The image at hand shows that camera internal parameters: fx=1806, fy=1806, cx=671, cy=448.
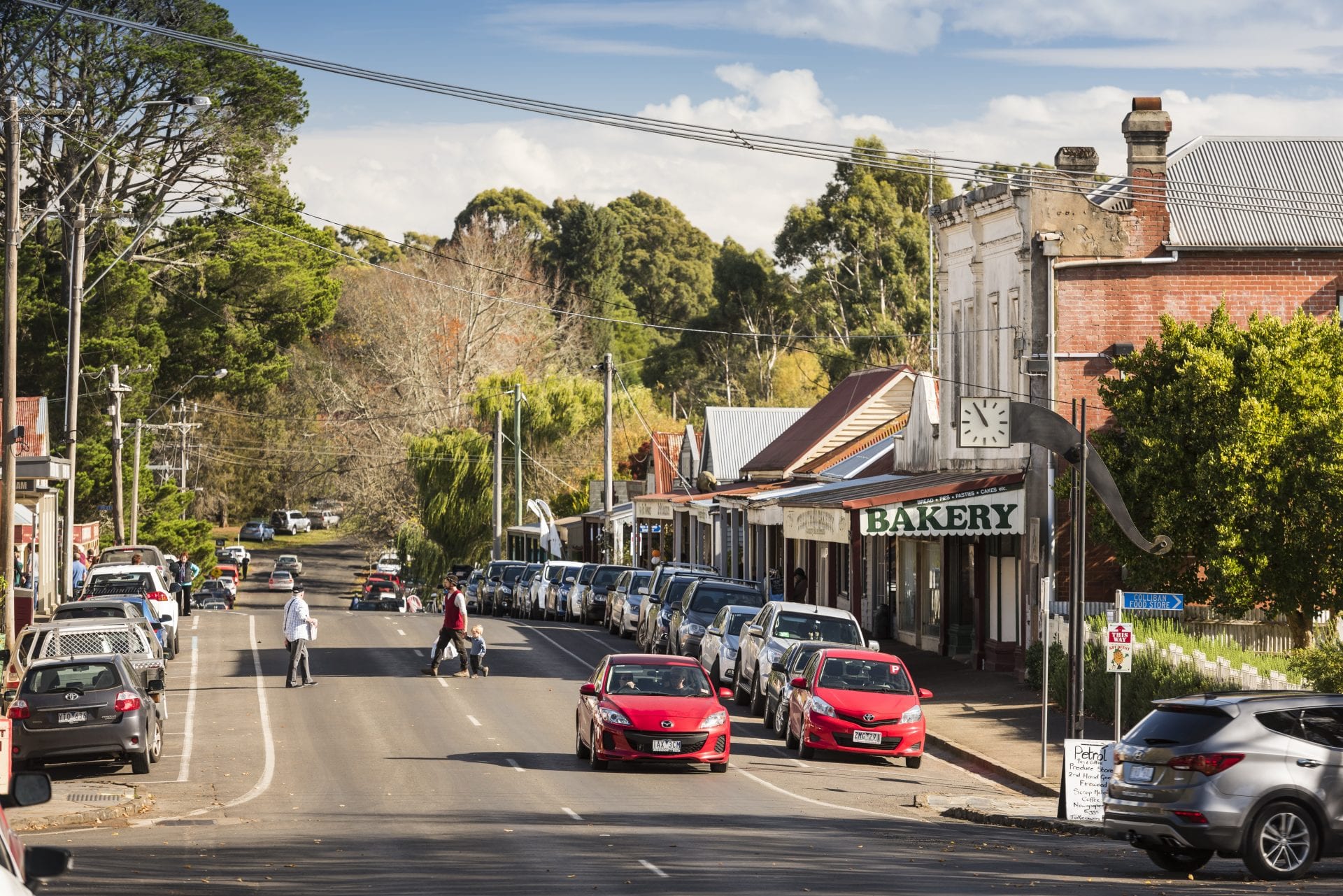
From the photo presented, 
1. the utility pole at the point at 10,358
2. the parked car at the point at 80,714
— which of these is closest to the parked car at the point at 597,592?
the utility pole at the point at 10,358

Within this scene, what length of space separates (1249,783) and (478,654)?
70.2 feet

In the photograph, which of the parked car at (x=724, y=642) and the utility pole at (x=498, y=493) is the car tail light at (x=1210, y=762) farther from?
the utility pole at (x=498, y=493)

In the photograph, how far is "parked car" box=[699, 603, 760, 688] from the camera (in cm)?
3098

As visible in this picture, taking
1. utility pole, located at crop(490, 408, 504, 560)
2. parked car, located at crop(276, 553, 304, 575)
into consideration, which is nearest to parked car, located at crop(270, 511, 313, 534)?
parked car, located at crop(276, 553, 304, 575)

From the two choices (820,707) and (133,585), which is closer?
(820,707)

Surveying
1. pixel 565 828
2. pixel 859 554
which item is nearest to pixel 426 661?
pixel 859 554

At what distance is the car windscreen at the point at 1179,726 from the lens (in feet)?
47.0

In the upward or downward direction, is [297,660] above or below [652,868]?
above

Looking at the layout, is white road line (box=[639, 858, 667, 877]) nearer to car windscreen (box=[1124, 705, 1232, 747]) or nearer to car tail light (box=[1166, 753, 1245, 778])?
car windscreen (box=[1124, 705, 1232, 747])

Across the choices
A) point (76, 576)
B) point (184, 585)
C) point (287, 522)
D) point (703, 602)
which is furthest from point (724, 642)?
point (287, 522)

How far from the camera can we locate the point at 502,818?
58.3 ft

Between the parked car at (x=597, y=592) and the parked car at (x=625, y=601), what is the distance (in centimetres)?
155

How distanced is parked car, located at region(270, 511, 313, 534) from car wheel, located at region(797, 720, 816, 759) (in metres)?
102

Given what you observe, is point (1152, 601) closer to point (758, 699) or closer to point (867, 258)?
point (758, 699)
